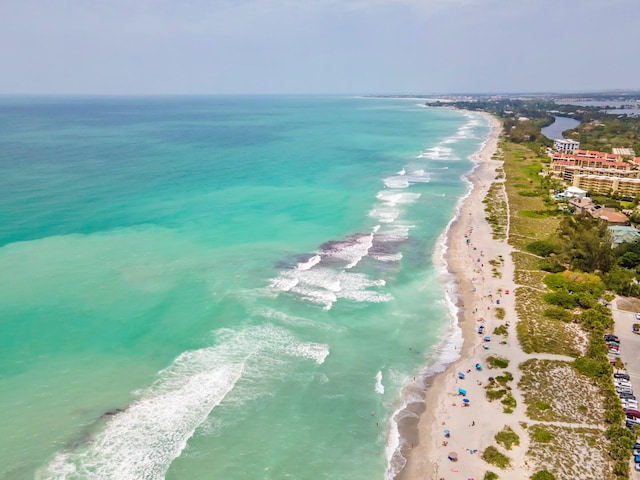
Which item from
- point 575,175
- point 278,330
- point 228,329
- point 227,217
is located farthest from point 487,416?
point 575,175

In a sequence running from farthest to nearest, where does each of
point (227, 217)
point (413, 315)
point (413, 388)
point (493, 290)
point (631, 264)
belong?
point (227, 217)
point (631, 264)
point (493, 290)
point (413, 315)
point (413, 388)

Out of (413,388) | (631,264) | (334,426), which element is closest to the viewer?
(334,426)

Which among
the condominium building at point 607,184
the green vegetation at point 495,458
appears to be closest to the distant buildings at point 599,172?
the condominium building at point 607,184

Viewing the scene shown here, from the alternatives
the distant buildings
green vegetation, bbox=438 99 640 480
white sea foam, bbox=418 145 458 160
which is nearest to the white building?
the distant buildings

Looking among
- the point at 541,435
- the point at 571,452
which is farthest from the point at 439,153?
the point at 571,452

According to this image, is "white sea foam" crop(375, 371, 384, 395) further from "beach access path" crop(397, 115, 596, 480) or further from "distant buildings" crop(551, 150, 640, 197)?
"distant buildings" crop(551, 150, 640, 197)

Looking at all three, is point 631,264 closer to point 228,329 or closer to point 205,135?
point 228,329

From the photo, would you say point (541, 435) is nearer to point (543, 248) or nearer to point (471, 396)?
point (471, 396)
